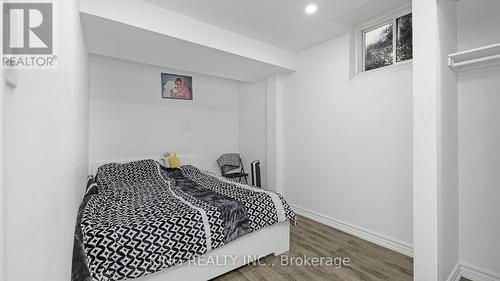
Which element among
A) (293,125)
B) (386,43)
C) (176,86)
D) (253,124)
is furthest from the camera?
(253,124)

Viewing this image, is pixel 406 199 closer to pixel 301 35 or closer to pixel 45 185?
pixel 301 35

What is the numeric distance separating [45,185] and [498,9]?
305cm

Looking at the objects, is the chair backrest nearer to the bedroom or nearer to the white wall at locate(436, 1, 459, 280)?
the bedroom

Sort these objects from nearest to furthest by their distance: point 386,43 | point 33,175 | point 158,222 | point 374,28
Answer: point 33,175
point 158,222
point 386,43
point 374,28

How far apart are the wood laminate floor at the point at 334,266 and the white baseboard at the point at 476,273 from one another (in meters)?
0.37

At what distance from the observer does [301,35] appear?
2.88m

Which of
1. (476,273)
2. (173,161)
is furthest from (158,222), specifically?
(476,273)

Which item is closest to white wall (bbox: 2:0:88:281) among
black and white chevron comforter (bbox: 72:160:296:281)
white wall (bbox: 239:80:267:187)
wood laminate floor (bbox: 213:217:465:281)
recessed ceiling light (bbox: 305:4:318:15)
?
black and white chevron comforter (bbox: 72:160:296:281)

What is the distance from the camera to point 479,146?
1.88m

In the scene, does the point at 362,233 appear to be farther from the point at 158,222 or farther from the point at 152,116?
the point at 152,116

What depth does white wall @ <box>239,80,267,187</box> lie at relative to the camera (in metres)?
4.07

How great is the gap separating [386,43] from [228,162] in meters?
3.09

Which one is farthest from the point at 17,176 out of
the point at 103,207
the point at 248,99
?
the point at 248,99

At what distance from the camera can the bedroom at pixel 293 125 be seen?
822mm
